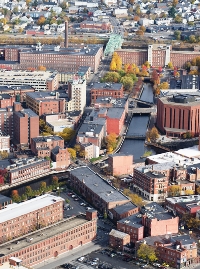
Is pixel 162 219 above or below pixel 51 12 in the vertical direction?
below

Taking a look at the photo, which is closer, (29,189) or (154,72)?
(29,189)

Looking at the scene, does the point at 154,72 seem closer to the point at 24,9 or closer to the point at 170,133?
the point at 170,133

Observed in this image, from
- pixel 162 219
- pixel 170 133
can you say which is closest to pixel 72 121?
pixel 170 133

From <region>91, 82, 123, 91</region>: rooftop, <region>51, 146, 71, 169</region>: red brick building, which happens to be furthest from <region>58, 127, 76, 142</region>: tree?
<region>91, 82, 123, 91</region>: rooftop

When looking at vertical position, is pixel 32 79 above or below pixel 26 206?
above

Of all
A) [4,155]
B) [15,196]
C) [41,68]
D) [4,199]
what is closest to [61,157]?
[4,155]

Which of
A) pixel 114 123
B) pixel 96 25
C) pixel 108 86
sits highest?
→ pixel 96 25

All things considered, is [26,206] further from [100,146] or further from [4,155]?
[100,146]
